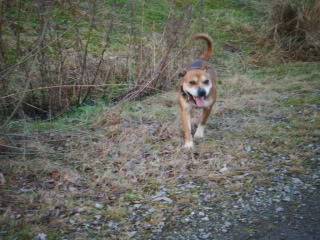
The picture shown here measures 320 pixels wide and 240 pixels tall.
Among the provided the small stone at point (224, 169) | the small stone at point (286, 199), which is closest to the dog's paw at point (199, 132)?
the small stone at point (224, 169)

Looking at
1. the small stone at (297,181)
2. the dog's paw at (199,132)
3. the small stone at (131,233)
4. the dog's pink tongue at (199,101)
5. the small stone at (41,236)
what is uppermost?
the dog's pink tongue at (199,101)

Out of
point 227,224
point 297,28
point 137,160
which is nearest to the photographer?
point 227,224

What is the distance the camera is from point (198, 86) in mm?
5730

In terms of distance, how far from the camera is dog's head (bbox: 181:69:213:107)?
5707 millimetres

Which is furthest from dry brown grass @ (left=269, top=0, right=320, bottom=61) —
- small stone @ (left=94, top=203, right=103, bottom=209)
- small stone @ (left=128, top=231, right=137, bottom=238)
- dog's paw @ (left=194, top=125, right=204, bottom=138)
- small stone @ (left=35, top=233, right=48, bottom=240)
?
small stone @ (left=35, top=233, right=48, bottom=240)

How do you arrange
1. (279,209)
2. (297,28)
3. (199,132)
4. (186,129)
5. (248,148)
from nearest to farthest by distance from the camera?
(279,209)
(248,148)
(186,129)
(199,132)
(297,28)

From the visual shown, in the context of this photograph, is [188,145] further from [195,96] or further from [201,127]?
[195,96]

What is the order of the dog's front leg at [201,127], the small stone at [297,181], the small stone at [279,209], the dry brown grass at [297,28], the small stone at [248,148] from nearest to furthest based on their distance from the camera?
the small stone at [279,209] → the small stone at [297,181] → the small stone at [248,148] → the dog's front leg at [201,127] → the dry brown grass at [297,28]

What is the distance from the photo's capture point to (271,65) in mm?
9609

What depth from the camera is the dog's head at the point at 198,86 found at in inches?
225

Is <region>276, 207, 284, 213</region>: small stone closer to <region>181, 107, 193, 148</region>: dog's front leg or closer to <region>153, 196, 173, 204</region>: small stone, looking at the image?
<region>153, 196, 173, 204</region>: small stone

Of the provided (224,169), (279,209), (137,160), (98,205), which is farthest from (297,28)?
(98,205)

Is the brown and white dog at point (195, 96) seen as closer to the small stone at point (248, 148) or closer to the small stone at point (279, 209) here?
the small stone at point (248, 148)

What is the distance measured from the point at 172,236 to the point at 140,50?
14.0 feet
